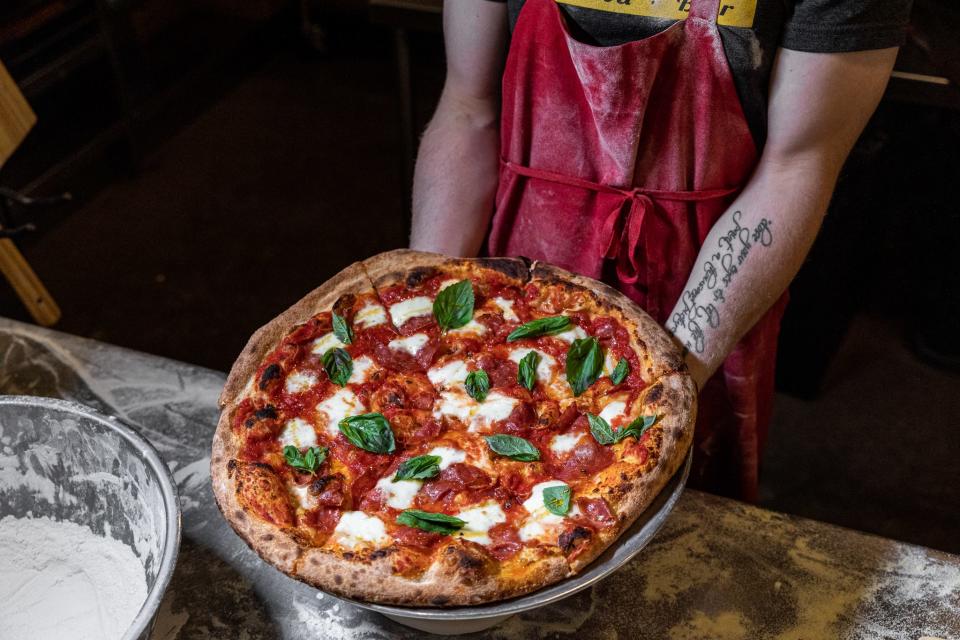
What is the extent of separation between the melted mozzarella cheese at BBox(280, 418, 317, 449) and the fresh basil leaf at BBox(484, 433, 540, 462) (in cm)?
33

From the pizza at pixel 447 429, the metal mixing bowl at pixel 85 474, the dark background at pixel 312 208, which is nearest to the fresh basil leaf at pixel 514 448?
the pizza at pixel 447 429

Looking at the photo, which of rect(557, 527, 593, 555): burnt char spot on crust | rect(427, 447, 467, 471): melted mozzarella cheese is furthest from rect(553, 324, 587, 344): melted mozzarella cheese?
rect(557, 527, 593, 555): burnt char spot on crust

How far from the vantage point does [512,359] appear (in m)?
1.80

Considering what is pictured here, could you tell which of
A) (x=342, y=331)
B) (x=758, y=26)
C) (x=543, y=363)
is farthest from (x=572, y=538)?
(x=758, y=26)

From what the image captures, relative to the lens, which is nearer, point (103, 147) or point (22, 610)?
point (22, 610)

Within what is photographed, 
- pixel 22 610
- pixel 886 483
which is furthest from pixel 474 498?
pixel 886 483

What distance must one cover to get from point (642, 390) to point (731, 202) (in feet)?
1.76

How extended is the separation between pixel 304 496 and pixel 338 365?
30cm

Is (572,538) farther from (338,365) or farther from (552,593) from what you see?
(338,365)

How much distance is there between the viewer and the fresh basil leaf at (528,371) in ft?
5.68

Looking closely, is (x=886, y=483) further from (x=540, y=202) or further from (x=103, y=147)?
(x=103, y=147)

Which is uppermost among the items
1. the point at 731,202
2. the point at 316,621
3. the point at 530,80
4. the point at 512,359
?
the point at 530,80

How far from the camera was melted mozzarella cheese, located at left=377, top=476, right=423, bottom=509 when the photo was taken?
1547 mm

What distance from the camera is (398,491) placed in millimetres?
1560
